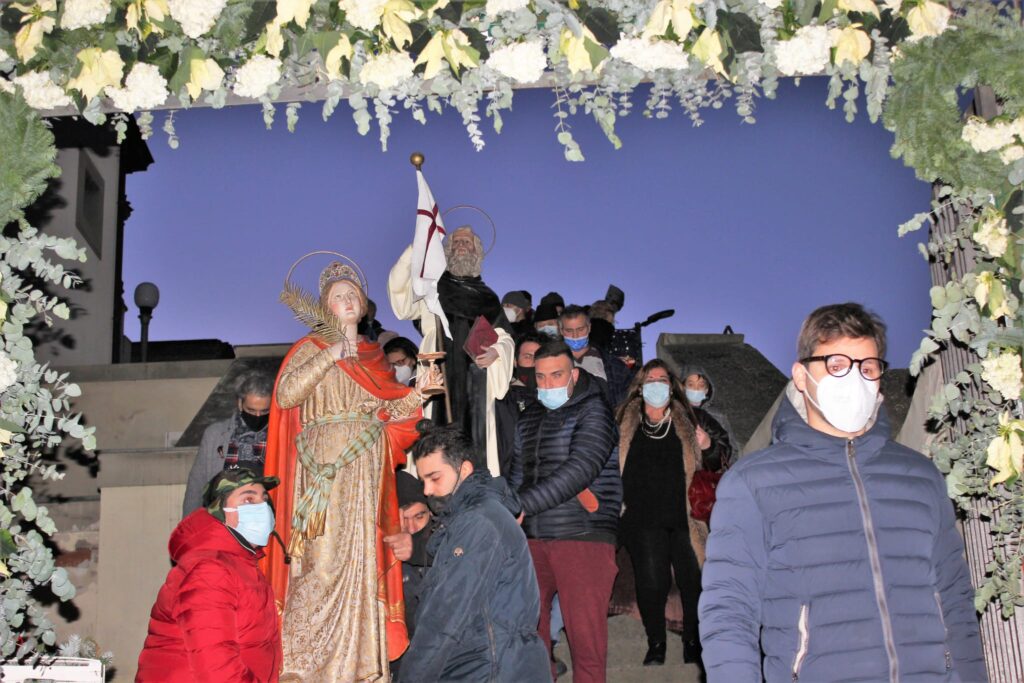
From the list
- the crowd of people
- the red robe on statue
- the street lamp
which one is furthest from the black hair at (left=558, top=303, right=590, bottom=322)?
the street lamp

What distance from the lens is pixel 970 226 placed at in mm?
4613

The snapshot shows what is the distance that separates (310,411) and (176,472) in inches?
93.4

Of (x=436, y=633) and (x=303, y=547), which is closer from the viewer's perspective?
(x=436, y=633)

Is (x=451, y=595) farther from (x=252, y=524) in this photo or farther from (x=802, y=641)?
(x=802, y=641)

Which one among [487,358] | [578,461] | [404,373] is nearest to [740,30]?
[578,461]

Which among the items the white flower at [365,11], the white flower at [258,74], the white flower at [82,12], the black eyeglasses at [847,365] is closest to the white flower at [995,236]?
the black eyeglasses at [847,365]

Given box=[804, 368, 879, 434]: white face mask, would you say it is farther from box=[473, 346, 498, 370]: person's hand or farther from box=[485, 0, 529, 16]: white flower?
box=[473, 346, 498, 370]: person's hand

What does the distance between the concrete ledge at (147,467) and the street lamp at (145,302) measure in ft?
16.1

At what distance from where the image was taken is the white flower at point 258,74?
4711 mm

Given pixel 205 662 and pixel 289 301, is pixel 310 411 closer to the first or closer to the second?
pixel 289 301

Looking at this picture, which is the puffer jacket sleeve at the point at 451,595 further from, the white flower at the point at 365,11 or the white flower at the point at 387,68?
the white flower at the point at 365,11

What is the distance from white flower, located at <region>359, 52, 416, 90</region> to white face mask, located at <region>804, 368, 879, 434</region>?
196 centimetres

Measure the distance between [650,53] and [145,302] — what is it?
33.2 feet

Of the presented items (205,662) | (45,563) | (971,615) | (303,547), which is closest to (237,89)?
(45,563)
